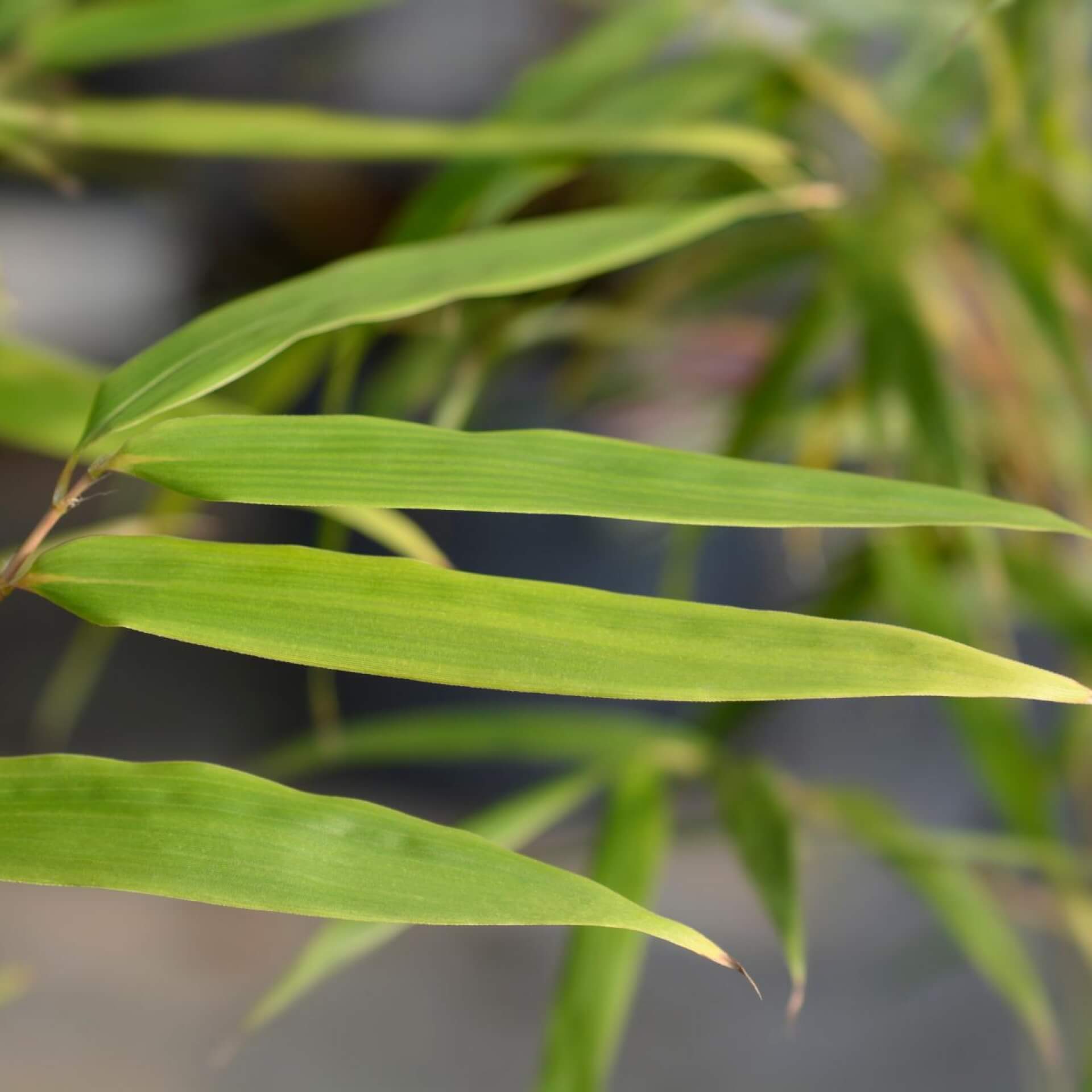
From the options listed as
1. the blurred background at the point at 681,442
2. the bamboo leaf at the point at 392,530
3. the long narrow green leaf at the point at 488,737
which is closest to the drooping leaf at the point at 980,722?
the blurred background at the point at 681,442

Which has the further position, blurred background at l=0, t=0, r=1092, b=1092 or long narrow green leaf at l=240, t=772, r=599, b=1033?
blurred background at l=0, t=0, r=1092, b=1092

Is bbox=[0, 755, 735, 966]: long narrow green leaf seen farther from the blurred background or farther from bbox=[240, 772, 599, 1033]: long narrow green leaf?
the blurred background

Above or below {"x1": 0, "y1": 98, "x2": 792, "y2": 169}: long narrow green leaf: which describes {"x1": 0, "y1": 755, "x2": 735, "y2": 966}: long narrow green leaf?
below

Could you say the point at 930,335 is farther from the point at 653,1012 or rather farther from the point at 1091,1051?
the point at 653,1012

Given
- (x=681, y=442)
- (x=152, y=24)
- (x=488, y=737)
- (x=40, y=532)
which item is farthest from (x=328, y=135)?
(x=681, y=442)

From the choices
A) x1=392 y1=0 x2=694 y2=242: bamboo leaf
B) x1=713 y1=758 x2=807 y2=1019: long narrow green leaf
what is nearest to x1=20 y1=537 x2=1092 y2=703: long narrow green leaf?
x1=713 y1=758 x2=807 y2=1019: long narrow green leaf

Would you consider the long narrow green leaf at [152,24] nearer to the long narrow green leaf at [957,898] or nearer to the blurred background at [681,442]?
the blurred background at [681,442]

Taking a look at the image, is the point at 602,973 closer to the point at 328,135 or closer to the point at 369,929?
the point at 369,929

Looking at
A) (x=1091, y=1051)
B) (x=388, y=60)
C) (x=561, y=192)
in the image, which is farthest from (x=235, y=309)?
(x=388, y=60)
